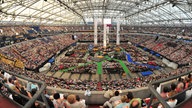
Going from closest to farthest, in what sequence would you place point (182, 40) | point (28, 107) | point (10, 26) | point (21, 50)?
1. point (28, 107)
2. point (21, 50)
3. point (182, 40)
4. point (10, 26)

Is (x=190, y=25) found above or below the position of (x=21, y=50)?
above

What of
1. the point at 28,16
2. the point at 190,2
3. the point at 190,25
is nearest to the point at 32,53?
the point at 28,16

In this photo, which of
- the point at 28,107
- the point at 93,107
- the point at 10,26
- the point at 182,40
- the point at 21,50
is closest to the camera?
the point at 28,107

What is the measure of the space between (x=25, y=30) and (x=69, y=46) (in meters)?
13.0

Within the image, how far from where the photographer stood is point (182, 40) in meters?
32.7

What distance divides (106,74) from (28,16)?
30.9 m

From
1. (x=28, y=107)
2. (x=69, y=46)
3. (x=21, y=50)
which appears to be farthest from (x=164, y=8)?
(x=28, y=107)

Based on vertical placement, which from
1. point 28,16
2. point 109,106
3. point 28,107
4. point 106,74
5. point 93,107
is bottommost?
point 106,74

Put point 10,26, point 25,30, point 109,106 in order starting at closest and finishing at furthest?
point 109,106, point 10,26, point 25,30

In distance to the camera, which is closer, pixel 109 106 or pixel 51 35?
pixel 109 106

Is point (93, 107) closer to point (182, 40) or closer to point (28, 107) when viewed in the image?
point (28, 107)

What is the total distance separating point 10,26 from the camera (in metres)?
→ 35.2

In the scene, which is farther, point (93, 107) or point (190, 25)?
point (190, 25)

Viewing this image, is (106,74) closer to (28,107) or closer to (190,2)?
(28,107)
